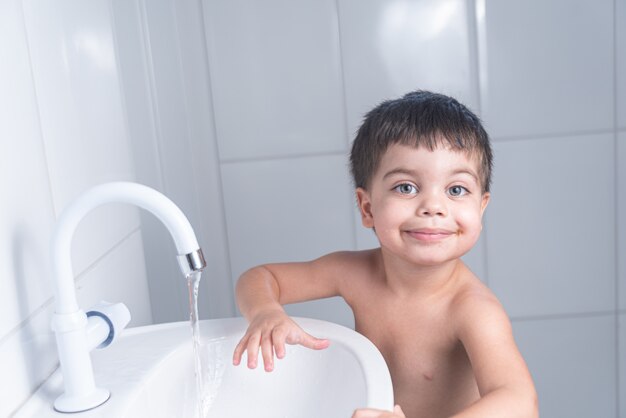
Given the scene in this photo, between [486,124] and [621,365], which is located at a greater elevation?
[486,124]

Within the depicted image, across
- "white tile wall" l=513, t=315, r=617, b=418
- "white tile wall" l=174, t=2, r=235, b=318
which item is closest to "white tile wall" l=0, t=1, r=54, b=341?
"white tile wall" l=174, t=2, r=235, b=318

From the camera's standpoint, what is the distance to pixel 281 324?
78 centimetres

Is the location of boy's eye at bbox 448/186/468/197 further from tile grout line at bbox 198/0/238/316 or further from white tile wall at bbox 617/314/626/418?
white tile wall at bbox 617/314/626/418

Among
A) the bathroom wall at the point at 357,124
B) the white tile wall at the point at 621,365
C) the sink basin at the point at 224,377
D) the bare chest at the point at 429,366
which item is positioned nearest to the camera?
the sink basin at the point at 224,377

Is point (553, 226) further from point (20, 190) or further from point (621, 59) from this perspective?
point (20, 190)

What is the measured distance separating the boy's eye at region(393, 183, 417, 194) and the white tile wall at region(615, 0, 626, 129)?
26.9 inches

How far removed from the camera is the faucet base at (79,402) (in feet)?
2.14

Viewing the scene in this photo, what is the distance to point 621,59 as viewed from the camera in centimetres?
135

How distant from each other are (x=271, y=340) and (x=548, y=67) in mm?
881

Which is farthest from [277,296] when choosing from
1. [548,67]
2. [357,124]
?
[548,67]

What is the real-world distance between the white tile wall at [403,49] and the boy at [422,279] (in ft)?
1.19

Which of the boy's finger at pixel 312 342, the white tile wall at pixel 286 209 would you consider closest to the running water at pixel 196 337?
the boy's finger at pixel 312 342

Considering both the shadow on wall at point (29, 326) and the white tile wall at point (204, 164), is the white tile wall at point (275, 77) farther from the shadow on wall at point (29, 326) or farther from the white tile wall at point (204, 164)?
the shadow on wall at point (29, 326)

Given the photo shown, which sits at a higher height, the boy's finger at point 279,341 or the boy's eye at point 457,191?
the boy's eye at point 457,191
